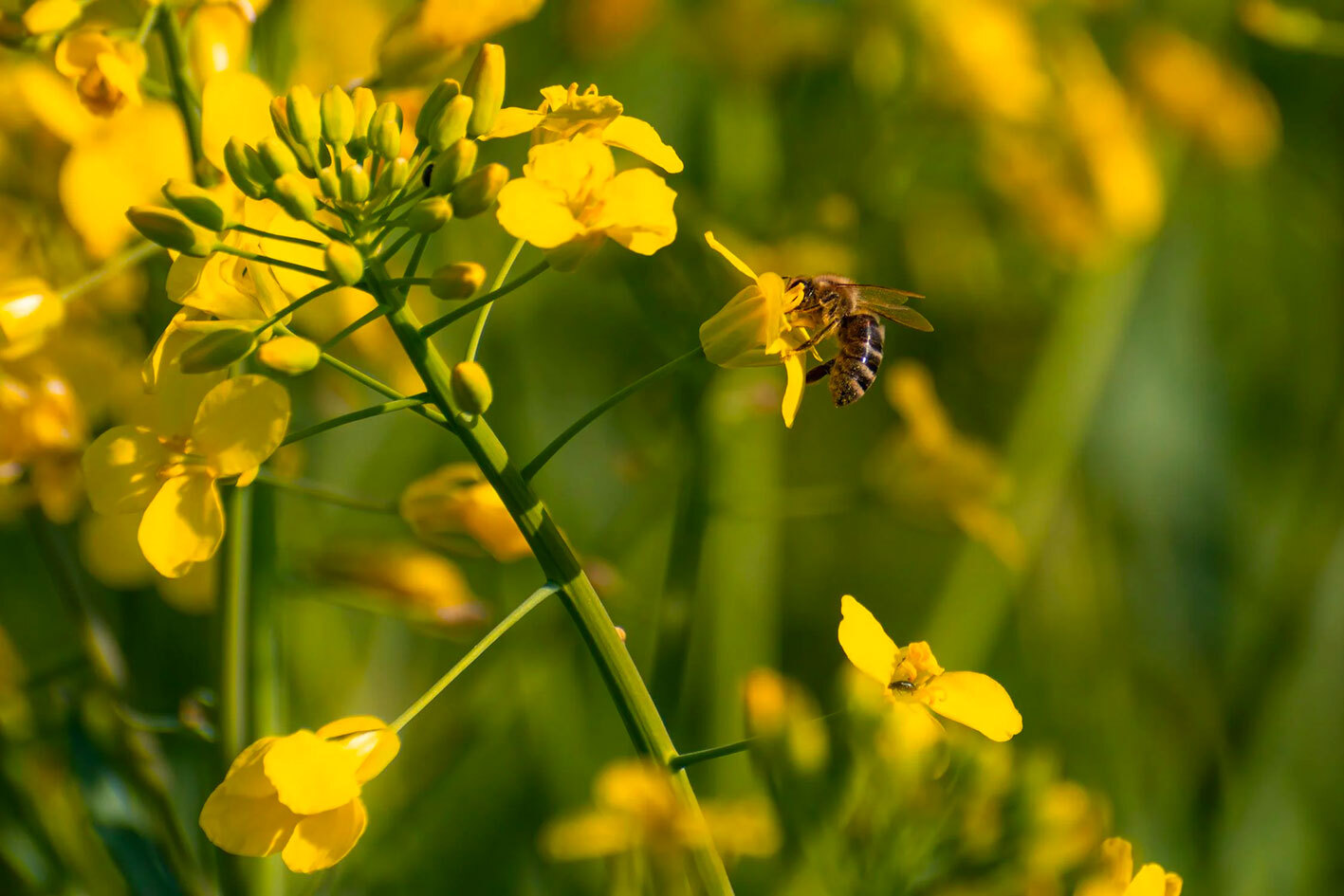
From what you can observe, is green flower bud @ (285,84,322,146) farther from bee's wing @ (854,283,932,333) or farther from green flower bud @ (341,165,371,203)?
bee's wing @ (854,283,932,333)

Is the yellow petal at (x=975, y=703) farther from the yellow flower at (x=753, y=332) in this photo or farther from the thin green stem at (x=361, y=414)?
the thin green stem at (x=361, y=414)

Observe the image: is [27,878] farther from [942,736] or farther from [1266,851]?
[1266,851]

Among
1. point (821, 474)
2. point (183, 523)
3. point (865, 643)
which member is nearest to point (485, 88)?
point (183, 523)

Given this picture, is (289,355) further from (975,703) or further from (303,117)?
(975,703)

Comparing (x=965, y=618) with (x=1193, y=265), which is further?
(x=1193, y=265)

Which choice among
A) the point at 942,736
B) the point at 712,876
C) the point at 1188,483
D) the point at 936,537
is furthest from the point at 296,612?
the point at 1188,483

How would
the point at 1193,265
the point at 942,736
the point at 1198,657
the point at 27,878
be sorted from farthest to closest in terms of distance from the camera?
1. the point at 1193,265
2. the point at 1198,657
3. the point at 27,878
4. the point at 942,736

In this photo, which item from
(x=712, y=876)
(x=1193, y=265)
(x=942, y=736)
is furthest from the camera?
(x=1193, y=265)

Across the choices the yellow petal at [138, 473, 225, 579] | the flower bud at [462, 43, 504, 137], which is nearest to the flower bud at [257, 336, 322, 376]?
the yellow petal at [138, 473, 225, 579]

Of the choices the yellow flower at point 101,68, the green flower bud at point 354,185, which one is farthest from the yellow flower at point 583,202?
the yellow flower at point 101,68
